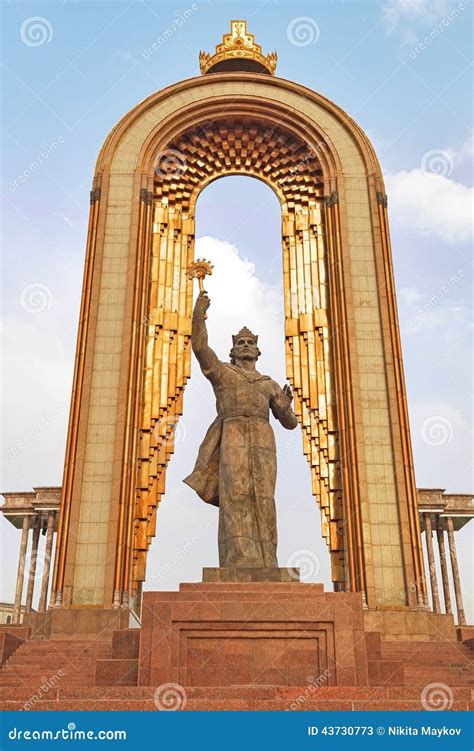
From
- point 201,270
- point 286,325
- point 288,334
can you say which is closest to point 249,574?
point 201,270

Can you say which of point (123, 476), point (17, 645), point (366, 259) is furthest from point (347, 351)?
point (17, 645)

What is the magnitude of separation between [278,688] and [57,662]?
397cm

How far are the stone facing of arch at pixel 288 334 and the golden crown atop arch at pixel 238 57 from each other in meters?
1.03

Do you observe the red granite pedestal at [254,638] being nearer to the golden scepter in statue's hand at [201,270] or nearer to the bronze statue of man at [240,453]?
the bronze statue of man at [240,453]

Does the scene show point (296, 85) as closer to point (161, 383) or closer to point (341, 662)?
point (161, 383)

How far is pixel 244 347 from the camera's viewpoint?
→ 8.76 metres

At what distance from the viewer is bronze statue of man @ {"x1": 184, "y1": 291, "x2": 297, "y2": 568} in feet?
25.5

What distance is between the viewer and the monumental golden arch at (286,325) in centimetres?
1255

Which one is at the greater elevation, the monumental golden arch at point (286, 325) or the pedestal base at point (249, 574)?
the monumental golden arch at point (286, 325)

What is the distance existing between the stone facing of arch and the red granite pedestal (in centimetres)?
555

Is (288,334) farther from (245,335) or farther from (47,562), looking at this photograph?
(47,562)

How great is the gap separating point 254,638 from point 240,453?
82.8 inches

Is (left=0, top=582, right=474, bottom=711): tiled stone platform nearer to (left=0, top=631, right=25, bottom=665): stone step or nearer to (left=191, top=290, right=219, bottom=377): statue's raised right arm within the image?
(left=0, top=631, right=25, bottom=665): stone step

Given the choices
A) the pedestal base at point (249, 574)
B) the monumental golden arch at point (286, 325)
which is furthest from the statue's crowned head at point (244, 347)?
the monumental golden arch at point (286, 325)
